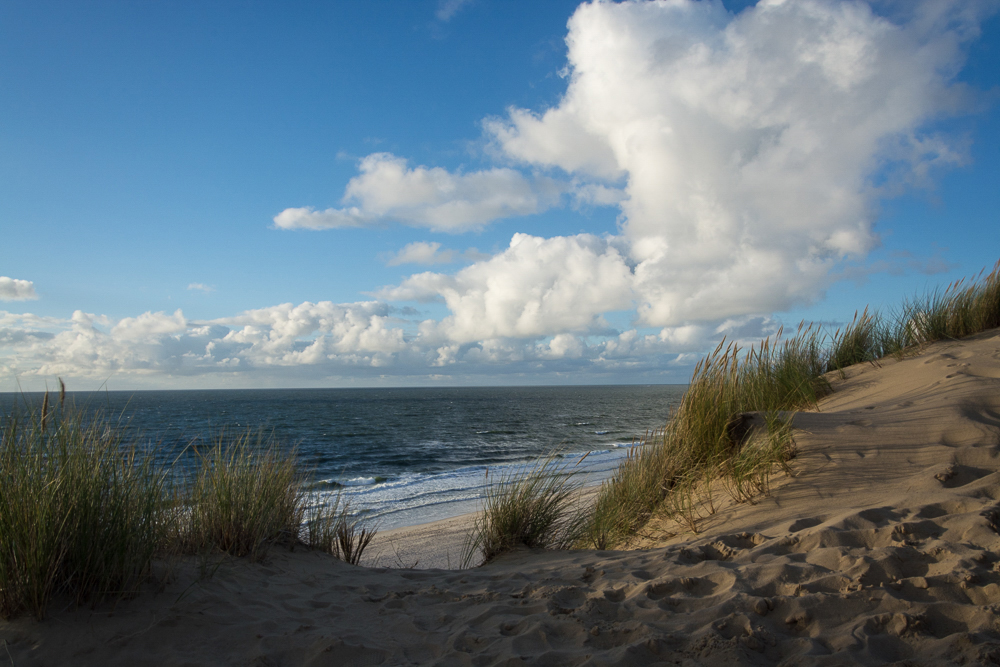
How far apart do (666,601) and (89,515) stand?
3.44m

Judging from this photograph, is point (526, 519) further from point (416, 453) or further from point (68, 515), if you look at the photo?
point (416, 453)

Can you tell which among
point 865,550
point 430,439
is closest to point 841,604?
point 865,550

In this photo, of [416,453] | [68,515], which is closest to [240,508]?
[68,515]

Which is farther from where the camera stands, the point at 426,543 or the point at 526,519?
the point at 426,543

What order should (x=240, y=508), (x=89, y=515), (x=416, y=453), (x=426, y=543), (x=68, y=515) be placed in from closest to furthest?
(x=68, y=515), (x=89, y=515), (x=240, y=508), (x=426, y=543), (x=416, y=453)

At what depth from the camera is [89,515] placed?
3.13 m

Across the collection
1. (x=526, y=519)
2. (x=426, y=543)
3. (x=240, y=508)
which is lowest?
(x=426, y=543)

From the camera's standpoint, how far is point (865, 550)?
3393mm

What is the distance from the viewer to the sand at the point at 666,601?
259 centimetres

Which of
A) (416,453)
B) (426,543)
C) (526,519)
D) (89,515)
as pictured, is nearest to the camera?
(89,515)

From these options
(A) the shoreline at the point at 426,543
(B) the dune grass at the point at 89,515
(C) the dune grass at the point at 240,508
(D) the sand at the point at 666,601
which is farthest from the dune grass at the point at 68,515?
(A) the shoreline at the point at 426,543

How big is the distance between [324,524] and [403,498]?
9.55m

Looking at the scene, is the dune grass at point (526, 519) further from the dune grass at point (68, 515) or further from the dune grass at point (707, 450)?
the dune grass at point (68, 515)

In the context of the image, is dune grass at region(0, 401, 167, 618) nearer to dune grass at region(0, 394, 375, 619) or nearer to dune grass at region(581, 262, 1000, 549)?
dune grass at region(0, 394, 375, 619)
